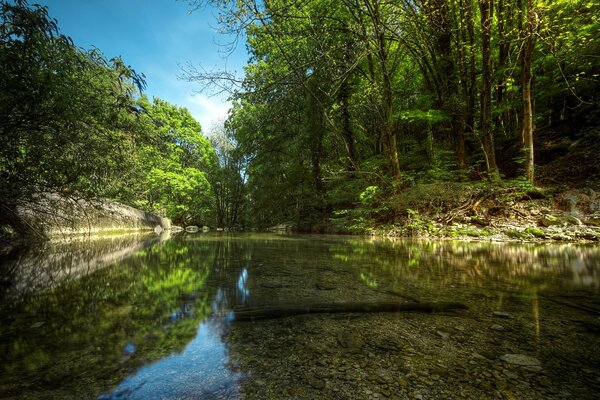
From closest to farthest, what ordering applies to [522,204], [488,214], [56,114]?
[56,114] < [522,204] < [488,214]

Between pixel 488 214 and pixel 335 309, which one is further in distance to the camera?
pixel 488 214

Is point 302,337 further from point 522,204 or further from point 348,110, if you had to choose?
point 348,110

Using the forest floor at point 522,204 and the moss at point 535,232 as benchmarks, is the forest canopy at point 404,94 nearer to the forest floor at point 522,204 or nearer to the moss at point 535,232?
the forest floor at point 522,204

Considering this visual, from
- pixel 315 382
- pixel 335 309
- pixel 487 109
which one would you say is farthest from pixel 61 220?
pixel 487 109

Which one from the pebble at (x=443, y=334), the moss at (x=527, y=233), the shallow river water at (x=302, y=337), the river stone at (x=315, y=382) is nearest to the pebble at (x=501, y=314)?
the shallow river water at (x=302, y=337)

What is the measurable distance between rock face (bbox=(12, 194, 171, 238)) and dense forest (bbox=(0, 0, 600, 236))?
1.52ft

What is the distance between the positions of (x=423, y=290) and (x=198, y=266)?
7.60 feet

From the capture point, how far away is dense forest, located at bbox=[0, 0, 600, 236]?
12.9 ft

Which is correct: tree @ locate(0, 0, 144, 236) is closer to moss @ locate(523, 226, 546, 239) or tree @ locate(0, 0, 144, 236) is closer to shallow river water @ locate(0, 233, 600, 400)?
shallow river water @ locate(0, 233, 600, 400)

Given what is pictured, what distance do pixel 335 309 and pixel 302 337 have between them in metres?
0.45

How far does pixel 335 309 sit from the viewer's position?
5.61 feet

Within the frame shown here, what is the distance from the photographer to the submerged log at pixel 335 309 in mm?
1626

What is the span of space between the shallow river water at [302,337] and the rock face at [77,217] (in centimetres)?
368

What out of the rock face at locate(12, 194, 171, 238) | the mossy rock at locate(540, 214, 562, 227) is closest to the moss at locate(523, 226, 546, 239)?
the mossy rock at locate(540, 214, 562, 227)
